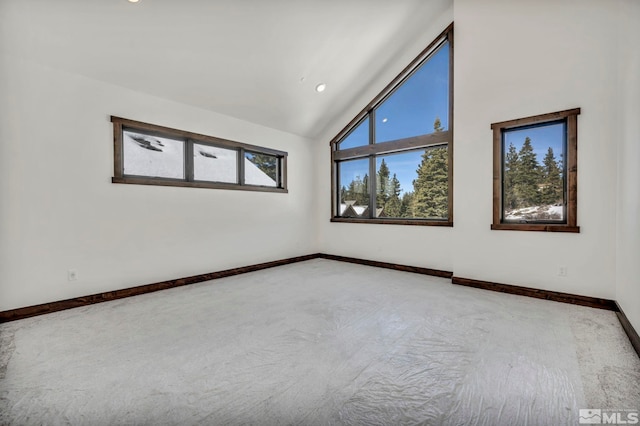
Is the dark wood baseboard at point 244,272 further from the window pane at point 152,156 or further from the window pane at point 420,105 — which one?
the window pane at point 420,105

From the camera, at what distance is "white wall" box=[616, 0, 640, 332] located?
2.35 meters

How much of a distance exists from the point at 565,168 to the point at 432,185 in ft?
5.85

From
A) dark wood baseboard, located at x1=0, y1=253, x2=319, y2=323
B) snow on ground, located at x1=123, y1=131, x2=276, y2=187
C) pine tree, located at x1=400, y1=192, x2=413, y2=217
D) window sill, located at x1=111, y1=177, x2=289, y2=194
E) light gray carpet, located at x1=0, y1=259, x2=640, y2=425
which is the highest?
snow on ground, located at x1=123, y1=131, x2=276, y2=187

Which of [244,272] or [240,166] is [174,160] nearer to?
[240,166]

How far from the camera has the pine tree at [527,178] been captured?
3676mm

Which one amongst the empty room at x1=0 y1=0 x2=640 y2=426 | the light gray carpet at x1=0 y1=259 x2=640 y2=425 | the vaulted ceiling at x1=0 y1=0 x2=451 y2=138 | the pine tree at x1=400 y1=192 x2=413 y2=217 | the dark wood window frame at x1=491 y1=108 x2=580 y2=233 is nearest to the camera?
the light gray carpet at x1=0 y1=259 x2=640 y2=425

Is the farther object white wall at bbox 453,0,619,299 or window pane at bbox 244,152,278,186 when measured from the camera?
window pane at bbox 244,152,278,186

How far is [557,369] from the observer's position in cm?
195

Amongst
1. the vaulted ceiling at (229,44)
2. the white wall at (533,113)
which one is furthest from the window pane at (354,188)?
the white wall at (533,113)

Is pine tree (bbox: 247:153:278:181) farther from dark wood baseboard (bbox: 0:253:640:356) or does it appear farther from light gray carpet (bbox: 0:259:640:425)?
light gray carpet (bbox: 0:259:640:425)

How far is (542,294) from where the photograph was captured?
348 cm

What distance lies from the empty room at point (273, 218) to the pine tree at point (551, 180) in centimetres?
2

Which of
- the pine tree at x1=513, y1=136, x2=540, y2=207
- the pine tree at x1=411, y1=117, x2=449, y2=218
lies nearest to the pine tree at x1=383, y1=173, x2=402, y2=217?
the pine tree at x1=411, y1=117, x2=449, y2=218

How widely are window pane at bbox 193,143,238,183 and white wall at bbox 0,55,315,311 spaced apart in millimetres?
250
